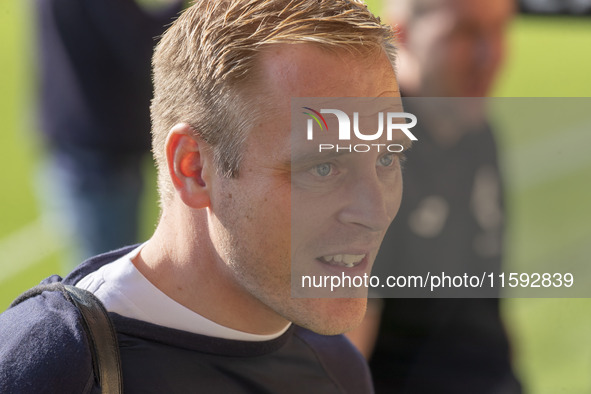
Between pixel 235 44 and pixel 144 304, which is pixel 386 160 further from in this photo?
pixel 144 304

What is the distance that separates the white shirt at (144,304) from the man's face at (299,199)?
0.41ft

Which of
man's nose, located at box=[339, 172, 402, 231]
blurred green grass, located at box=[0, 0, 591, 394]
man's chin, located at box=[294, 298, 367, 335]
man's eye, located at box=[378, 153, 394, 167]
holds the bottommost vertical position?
blurred green grass, located at box=[0, 0, 591, 394]

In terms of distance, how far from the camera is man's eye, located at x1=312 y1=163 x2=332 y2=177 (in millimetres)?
1601

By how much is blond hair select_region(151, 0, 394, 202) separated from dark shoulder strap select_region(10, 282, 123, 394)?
14.0 inches

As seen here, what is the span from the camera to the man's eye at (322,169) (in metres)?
1.60

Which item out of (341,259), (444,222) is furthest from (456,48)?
(341,259)

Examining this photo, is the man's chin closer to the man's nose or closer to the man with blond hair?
the man with blond hair

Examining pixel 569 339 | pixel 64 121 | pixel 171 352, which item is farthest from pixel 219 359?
pixel 569 339

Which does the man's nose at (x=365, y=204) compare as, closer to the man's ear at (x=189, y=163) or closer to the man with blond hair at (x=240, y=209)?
the man with blond hair at (x=240, y=209)

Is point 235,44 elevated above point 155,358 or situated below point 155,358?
above

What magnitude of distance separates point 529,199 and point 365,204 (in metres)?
6.14

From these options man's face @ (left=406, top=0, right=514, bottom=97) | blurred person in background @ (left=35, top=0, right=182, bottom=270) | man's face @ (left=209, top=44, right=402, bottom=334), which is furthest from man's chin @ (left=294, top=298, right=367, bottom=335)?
blurred person in background @ (left=35, top=0, right=182, bottom=270)

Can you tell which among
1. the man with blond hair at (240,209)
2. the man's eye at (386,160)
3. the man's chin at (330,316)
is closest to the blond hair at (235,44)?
the man with blond hair at (240,209)

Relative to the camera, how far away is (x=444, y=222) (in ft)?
9.39
